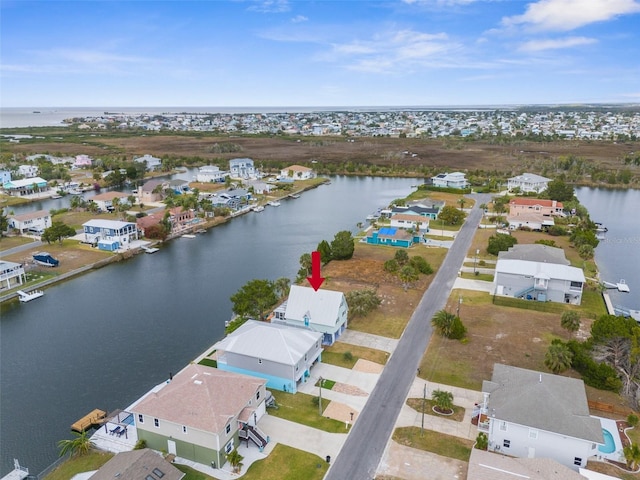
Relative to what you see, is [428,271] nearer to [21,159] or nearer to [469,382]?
[469,382]

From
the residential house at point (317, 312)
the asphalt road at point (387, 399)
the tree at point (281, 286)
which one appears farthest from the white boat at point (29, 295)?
the asphalt road at point (387, 399)

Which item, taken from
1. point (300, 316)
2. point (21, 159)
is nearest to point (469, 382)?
point (300, 316)

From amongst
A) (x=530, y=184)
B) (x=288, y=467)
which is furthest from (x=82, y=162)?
(x=288, y=467)

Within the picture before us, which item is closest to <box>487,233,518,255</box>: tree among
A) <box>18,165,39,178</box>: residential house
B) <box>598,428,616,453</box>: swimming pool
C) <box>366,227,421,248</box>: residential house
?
<box>366,227,421,248</box>: residential house

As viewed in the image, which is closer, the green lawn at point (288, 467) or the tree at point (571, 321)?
the green lawn at point (288, 467)

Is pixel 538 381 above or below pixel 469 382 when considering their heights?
above

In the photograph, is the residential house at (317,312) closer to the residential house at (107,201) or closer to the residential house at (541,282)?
the residential house at (541,282)

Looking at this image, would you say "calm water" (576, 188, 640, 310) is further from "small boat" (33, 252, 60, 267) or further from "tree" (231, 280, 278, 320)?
"small boat" (33, 252, 60, 267)
